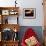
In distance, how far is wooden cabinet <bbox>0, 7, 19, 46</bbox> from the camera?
18.0ft

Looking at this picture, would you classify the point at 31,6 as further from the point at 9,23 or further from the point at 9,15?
the point at 9,23

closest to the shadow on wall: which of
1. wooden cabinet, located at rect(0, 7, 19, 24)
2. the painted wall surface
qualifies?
the painted wall surface

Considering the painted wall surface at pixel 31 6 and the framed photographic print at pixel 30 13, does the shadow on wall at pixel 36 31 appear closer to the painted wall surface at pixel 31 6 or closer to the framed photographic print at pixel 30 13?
the painted wall surface at pixel 31 6

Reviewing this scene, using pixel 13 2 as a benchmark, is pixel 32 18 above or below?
below

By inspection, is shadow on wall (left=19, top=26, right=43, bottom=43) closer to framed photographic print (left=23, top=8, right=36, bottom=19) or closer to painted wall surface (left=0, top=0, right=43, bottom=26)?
painted wall surface (left=0, top=0, right=43, bottom=26)

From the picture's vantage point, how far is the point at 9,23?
5.64 meters

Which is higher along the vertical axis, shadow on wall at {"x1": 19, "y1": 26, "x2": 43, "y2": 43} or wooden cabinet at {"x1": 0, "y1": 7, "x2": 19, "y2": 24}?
wooden cabinet at {"x1": 0, "y1": 7, "x2": 19, "y2": 24}

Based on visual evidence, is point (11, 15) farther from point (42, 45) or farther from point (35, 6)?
point (42, 45)

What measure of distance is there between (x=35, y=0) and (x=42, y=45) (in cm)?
166

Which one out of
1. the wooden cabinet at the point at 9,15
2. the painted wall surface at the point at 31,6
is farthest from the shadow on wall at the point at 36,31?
the wooden cabinet at the point at 9,15

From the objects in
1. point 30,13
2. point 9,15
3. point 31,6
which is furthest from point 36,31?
point 9,15

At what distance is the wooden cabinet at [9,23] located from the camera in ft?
18.0

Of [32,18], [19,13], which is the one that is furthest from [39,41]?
[19,13]

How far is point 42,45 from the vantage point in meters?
5.50
